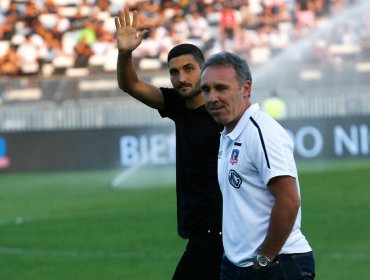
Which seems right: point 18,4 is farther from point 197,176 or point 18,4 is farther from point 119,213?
point 197,176

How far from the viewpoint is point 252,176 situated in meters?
4.64

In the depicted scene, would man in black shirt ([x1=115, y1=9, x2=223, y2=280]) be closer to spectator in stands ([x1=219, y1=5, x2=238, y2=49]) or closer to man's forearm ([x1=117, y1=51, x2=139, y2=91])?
man's forearm ([x1=117, y1=51, x2=139, y2=91])

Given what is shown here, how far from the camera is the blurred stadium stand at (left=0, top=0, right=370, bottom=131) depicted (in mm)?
22703

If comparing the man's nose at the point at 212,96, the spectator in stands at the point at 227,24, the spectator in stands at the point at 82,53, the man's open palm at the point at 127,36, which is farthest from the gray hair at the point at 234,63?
the spectator in stands at the point at 227,24

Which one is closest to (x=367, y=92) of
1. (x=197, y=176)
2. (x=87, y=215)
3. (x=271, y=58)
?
(x=271, y=58)

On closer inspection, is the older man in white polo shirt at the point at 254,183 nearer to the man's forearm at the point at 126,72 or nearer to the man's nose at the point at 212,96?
the man's nose at the point at 212,96

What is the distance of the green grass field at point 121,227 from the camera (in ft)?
36.5

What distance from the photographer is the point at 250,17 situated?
28.4m

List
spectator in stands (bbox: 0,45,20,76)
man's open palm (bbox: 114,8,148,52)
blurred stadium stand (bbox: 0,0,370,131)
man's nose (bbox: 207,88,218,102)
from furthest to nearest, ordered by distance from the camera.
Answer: spectator in stands (bbox: 0,45,20,76), blurred stadium stand (bbox: 0,0,370,131), man's open palm (bbox: 114,8,148,52), man's nose (bbox: 207,88,218,102)

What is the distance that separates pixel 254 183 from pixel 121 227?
9823 mm

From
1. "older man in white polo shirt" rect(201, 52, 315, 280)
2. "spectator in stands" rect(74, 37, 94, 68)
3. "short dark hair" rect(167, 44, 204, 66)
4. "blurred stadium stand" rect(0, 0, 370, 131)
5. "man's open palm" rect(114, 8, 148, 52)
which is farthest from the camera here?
"spectator in stands" rect(74, 37, 94, 68)

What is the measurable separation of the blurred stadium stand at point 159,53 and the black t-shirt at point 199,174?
16070mm

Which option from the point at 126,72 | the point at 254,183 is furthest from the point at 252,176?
the point at 126,72

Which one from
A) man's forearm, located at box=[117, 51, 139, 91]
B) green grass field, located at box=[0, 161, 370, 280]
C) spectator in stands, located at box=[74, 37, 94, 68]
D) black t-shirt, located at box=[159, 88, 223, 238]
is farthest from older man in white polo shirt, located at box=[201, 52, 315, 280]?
spectator in stands, located at box=[74, 37, 94, 68]
